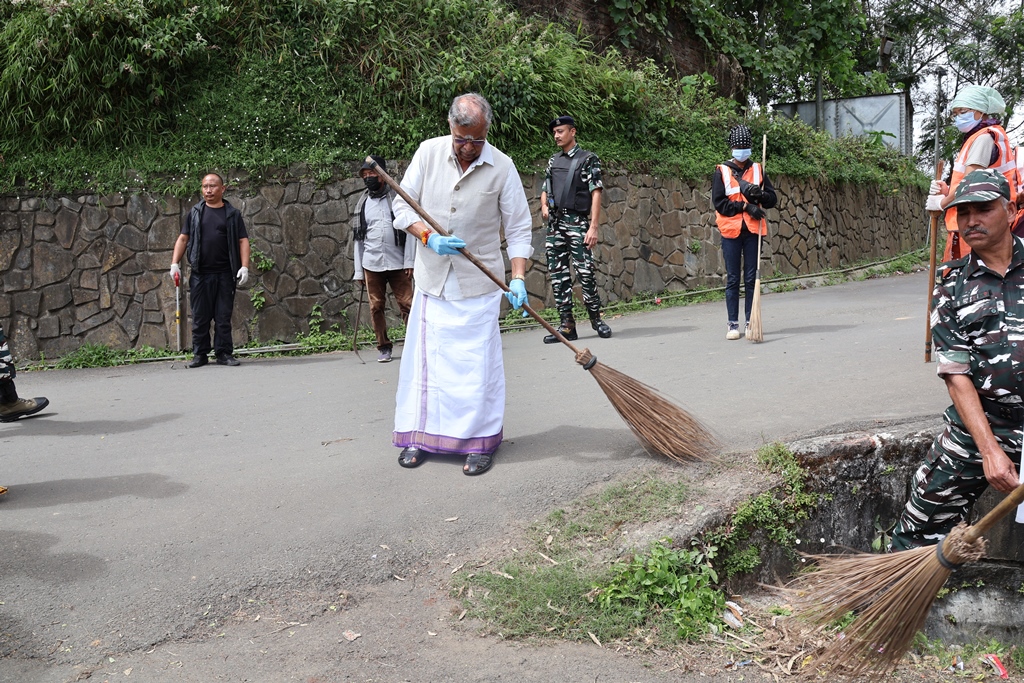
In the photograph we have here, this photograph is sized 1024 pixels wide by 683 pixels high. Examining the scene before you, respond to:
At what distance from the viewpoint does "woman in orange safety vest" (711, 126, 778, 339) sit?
8.36 meters

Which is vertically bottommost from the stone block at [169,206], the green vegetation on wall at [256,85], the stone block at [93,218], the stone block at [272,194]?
the stone block at [93,218]

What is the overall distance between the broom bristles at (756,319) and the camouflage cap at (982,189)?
5082 mm

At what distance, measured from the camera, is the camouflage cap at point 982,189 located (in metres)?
3.34

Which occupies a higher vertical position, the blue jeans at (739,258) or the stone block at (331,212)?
the stone block at (331,212)

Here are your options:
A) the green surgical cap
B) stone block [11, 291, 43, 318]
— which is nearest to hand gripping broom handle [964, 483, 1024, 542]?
the green surgical cap

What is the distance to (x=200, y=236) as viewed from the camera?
909cm

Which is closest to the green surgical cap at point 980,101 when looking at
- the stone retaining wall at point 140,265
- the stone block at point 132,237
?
the stone retaining wall at point 140,265

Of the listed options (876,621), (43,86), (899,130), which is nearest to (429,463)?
(876,621)

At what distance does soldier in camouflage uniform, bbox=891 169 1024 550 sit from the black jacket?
7.24 metres

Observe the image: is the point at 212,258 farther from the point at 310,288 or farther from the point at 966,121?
A: the point at 966,121

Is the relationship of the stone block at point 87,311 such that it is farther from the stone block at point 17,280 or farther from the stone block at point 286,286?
the stone block at point 286,286

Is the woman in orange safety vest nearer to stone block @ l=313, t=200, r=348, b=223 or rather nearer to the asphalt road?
the asphalt road

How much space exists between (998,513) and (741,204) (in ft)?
18.9

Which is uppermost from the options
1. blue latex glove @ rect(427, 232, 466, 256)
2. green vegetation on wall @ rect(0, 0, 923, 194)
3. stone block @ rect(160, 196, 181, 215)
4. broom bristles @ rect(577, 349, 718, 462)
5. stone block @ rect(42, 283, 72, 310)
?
green vegetation on wall @ rect(0, 0, 923, 194)
